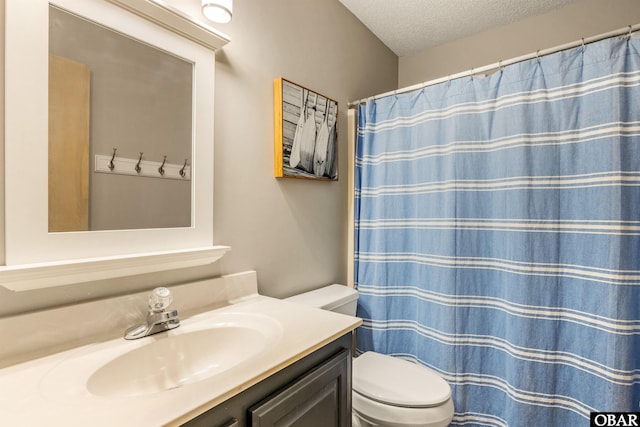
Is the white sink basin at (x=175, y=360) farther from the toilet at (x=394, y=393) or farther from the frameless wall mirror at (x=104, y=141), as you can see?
the toilet at (x=394, y=393)

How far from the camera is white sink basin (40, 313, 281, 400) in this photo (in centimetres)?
73

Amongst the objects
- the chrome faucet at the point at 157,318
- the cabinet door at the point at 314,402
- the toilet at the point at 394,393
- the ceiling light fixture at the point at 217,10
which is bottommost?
the toilet at the point at 394,393

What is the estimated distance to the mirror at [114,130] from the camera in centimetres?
85

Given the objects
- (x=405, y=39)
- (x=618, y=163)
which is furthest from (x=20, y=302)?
(x=405, y=39)

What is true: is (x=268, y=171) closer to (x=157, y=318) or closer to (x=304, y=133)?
(x=304, y=133)

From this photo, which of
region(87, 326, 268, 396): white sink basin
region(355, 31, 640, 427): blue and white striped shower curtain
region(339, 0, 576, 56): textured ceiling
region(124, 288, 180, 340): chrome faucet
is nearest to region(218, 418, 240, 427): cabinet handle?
region(87, 326, 268, 396): white sink basin

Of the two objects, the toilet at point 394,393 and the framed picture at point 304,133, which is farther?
the framed picture at point 304,133

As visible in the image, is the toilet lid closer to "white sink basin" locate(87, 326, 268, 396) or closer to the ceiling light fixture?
"white sink basin" locate(87, 326, 268, 396)

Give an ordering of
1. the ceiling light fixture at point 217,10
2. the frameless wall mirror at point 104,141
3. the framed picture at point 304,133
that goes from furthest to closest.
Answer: the framed picture at point 304,133 < the ceiling light fixture at point 217,10 < the frameless wall mirror at point 104,141

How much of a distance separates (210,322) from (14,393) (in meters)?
0.47

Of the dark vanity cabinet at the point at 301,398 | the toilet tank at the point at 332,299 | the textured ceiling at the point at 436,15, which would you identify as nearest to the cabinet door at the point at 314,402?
the dark vanity cabinet at the point at 301,398

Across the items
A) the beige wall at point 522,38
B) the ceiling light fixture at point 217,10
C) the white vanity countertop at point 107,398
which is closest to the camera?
the white vanity countertop at point 107,398

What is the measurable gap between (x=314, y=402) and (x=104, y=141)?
3.15 ft

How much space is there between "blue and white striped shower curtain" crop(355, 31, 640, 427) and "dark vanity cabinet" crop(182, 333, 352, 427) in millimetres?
803
